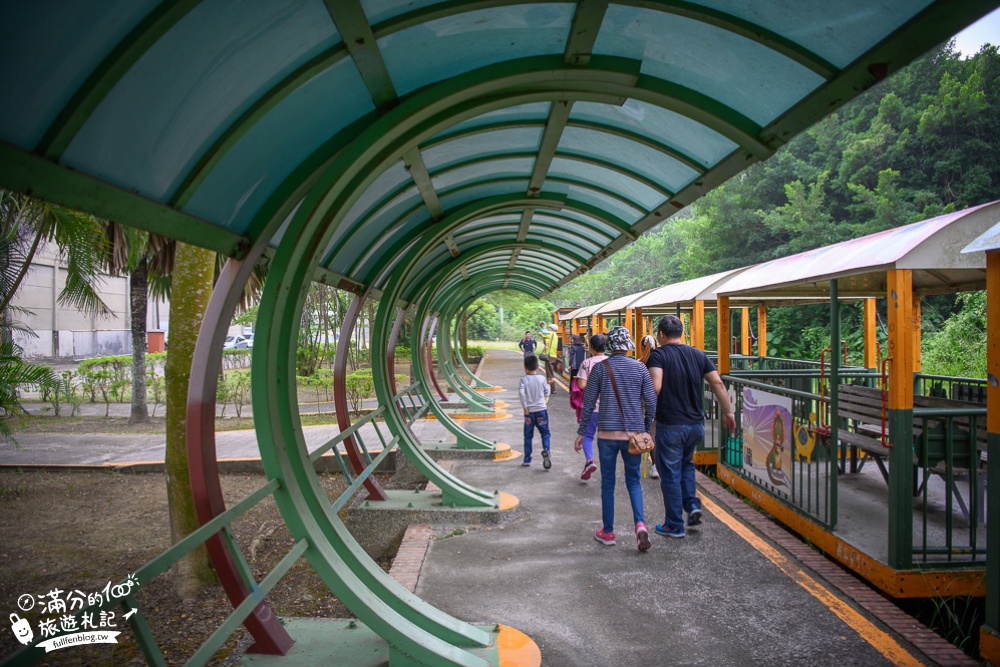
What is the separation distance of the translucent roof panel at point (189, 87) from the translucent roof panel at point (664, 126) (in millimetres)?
1782

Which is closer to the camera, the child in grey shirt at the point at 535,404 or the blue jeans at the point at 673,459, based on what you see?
the blue jeans at the point at 673,459

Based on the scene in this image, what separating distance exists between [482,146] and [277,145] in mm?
1800

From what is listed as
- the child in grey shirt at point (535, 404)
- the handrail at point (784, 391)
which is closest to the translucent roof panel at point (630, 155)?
the handrail at point (784, 391)

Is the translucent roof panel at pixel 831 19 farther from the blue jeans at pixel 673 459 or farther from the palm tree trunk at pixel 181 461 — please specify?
the palm tree trunk at pixel 181 461

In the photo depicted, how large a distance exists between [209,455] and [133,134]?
1.54 m

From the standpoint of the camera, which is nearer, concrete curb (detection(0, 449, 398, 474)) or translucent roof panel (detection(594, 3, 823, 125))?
translucent roof panel (detection(594, 3, 823, 125))

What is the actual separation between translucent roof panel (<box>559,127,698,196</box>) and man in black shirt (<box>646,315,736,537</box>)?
63.8 inches

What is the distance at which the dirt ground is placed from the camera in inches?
175

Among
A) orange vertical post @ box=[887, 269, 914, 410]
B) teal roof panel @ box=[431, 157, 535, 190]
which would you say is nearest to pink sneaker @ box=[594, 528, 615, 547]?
orange vertical post @ box=[887, 269, 914, 410]

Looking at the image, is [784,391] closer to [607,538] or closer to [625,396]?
[625,396]

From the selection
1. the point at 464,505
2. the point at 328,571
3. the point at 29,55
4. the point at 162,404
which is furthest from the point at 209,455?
the point at 162,404

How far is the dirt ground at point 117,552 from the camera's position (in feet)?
14.5

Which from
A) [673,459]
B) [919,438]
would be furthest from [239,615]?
[919,438]

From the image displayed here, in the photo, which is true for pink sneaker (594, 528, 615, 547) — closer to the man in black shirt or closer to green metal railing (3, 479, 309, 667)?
the man in black shirt
